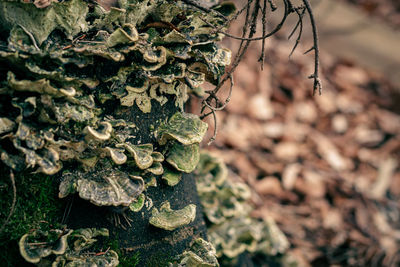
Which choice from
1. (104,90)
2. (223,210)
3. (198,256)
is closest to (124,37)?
(104,90)

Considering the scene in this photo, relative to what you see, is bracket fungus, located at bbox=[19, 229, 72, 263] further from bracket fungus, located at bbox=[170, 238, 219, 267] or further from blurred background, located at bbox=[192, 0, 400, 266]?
blurred background, located at bbox=[192, 0, 400, 266]

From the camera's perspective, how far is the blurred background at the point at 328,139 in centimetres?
268

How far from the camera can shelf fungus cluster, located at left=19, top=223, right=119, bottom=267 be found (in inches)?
30.6

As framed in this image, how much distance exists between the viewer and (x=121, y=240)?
0.92m

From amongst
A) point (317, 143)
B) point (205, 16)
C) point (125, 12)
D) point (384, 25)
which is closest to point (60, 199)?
point (125, 12)

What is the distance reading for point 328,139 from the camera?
3242 mm

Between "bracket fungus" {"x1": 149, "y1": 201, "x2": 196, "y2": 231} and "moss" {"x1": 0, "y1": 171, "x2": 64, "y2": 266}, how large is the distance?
22 centimetres

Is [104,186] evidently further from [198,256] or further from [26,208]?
[198,256]

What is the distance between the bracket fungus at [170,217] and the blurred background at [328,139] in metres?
1.60

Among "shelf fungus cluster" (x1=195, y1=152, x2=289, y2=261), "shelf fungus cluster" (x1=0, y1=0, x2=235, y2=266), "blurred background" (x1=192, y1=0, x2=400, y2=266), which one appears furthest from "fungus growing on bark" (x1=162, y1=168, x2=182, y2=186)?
"blurred background" (x1=192, y1=0, x2=400, y2=266)

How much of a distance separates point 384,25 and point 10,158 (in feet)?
13.7

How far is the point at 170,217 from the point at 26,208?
0.32 m

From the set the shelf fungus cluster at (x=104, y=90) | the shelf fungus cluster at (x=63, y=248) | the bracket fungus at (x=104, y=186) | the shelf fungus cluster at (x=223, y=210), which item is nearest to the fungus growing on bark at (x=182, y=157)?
the shelf fungus cluster at (x=104, y=90)

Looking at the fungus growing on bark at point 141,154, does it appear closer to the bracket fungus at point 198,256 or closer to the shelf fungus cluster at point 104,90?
the shelf fungus cluster at point 104,90
